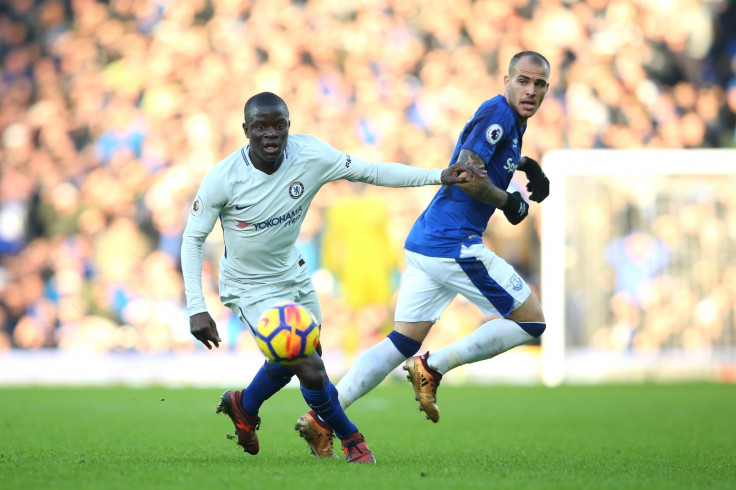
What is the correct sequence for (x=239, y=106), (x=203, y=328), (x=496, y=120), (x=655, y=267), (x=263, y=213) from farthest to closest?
(x=239, y=106) < (x=655, y=267) < (x=496, y=120) < (x=263, y=213) < (x=203, y=328)

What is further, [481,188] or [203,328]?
[481,188]

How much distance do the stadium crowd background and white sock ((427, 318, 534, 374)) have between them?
7.88m

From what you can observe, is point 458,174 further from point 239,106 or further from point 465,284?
point 239,106

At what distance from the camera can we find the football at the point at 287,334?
459cm

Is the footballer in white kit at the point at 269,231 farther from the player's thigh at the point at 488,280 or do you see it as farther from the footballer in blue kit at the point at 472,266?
the player's thigh at the point at 488,280

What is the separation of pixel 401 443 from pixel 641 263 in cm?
784

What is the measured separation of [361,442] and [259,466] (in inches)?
21.6

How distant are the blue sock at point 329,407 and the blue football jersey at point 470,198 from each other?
3.17 ft

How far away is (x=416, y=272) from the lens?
5.59 m

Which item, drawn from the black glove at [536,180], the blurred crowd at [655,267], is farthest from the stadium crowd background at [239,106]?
the black glove at [536,180]

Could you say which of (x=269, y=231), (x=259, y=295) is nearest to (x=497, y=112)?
(x=269, y=231)

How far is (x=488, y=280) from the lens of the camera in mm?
5316

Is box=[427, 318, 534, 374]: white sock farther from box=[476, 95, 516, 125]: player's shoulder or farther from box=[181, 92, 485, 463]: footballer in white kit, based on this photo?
box=[476, 95, 516, 125]: player's shoulder

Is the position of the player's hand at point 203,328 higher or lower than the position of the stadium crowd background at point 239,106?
lower
